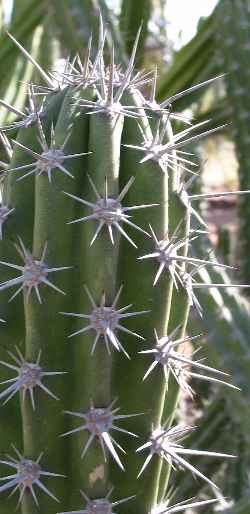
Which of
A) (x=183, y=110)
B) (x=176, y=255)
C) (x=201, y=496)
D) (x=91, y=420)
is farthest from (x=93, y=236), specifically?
(x=183, y=110)

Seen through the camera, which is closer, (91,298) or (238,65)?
(91,298)

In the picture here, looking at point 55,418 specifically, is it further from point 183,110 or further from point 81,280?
point 183,110

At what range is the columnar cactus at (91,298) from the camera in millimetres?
1207

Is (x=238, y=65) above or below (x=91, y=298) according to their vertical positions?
above

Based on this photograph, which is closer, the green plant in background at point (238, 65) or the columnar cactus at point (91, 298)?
the columnar cactus at point (91, 298)

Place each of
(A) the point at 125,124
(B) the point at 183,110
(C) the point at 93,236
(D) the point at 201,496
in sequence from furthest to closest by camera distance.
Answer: (B) the point at 183,110
(D) the point at 201,496
(A) the point at 125,124
(C) the point at 93,236

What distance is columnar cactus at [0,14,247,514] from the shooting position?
121 centimetres

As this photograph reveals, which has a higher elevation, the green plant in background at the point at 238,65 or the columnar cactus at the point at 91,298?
the green plant in background at the point at 238,65

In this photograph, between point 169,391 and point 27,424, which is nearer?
point 27,424

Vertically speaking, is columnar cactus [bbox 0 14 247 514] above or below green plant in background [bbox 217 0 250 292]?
below

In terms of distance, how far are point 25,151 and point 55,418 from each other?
0.43 meters

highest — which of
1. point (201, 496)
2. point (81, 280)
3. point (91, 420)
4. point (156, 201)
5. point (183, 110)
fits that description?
point (183, 110)

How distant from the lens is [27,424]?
1.25 m

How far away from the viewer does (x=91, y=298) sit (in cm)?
118
